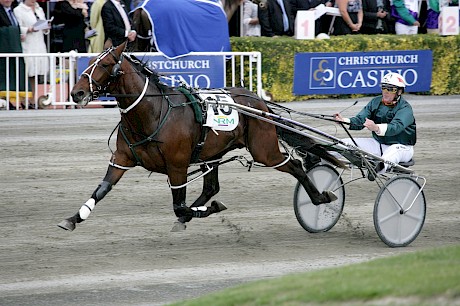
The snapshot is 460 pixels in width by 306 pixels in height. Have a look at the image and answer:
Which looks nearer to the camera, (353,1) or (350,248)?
(350,248)

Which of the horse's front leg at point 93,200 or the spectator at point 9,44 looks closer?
the horse's front leg at point 93,200

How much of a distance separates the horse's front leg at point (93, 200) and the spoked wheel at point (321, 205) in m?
1.80

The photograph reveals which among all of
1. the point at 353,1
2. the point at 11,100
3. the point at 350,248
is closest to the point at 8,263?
the point at 350,248

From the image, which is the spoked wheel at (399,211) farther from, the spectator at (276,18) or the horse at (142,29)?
the spectator at (276,18)

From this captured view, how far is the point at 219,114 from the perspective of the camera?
30.2 feet

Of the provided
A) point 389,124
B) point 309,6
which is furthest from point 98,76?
point 309,6

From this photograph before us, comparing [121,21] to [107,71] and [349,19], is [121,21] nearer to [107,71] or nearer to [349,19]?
[349,19]

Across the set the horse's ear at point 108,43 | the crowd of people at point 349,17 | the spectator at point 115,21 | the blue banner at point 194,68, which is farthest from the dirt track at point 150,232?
the crowd of people at point 349,17

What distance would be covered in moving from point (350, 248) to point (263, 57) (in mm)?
9058

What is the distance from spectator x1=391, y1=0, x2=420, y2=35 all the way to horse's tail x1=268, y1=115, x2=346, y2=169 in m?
10.8

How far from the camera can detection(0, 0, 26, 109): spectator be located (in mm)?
16344

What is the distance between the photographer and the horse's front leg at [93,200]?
8648 mm

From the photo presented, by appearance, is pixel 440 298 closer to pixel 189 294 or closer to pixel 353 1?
pixel 189 294

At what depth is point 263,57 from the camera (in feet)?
59.0
